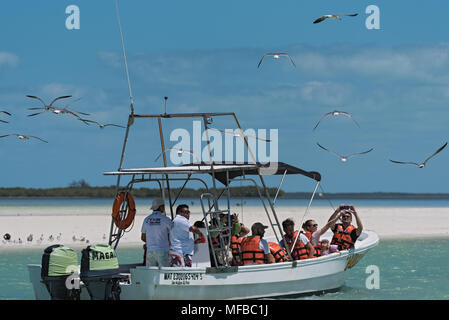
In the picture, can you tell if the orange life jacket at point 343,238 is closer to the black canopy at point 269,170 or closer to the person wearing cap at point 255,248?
the black canopy at point 269,170

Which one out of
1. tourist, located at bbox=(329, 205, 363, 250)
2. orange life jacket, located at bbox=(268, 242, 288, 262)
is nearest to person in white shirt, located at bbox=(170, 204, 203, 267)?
orange life jacket, located at bbox=(268, 242, 288, 262)

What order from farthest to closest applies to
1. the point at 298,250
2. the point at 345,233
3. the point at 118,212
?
the point at 345,233 < the point at 298,250 < the point at 118,212

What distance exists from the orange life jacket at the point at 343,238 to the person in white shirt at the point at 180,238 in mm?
3720

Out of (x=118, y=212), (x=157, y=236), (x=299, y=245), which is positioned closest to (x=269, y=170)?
(x=299, y=245)

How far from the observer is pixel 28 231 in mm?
30203

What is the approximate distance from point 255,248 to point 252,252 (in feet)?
0.27

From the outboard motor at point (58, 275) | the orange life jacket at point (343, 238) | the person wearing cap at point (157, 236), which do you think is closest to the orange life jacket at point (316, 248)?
the orange life jacket at point (343, 238)

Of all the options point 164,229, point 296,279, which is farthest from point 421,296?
point 164,229

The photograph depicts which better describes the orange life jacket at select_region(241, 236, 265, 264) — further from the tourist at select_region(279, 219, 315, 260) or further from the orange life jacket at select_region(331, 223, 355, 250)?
the orange life jacket at select_region(331, 223, 355, 250)

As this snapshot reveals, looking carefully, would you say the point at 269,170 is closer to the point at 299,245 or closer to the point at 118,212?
the point at 299,245

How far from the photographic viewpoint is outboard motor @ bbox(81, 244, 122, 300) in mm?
10688

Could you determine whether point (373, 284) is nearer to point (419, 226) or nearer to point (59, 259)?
point (59, 259)

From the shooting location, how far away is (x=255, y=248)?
12.1m

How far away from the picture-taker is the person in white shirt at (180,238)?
11195mm
